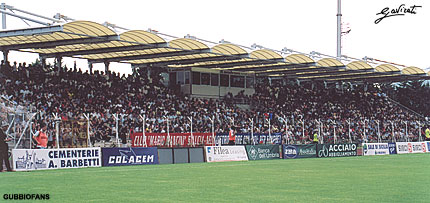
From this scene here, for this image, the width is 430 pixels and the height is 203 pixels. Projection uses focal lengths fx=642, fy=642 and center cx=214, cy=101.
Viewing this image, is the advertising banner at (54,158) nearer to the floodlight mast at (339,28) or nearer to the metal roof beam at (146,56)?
the metal roof beam at (146,56)

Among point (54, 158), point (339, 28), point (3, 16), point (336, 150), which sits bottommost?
point (336, 150)

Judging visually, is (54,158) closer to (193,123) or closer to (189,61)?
(193,123)

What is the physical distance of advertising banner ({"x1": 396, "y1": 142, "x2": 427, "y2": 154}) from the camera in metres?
48.6

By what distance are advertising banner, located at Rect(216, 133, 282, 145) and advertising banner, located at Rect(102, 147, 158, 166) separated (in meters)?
11.5

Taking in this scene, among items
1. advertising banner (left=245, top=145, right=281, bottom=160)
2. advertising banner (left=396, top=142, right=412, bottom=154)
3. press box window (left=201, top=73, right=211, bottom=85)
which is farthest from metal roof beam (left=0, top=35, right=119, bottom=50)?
advertising banner (left=396, top=142, right=412, bottom=154)

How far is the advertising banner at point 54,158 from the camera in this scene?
24.8 m

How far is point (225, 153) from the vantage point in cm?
3522

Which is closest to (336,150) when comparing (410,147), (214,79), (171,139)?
(410,147)

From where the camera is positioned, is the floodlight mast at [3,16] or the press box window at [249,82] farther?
the press box window at [249,82]

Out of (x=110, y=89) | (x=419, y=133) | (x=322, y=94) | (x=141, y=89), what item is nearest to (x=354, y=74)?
(x=322, y=94)

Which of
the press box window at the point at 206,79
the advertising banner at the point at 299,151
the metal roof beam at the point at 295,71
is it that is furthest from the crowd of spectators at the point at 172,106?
the advertising banner at the point at 299,151

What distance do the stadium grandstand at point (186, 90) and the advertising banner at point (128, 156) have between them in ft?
6.50

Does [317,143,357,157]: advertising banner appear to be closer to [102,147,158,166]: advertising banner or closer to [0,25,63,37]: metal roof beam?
[102,147,158,166]: advertising banner

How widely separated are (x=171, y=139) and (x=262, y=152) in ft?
18.1
